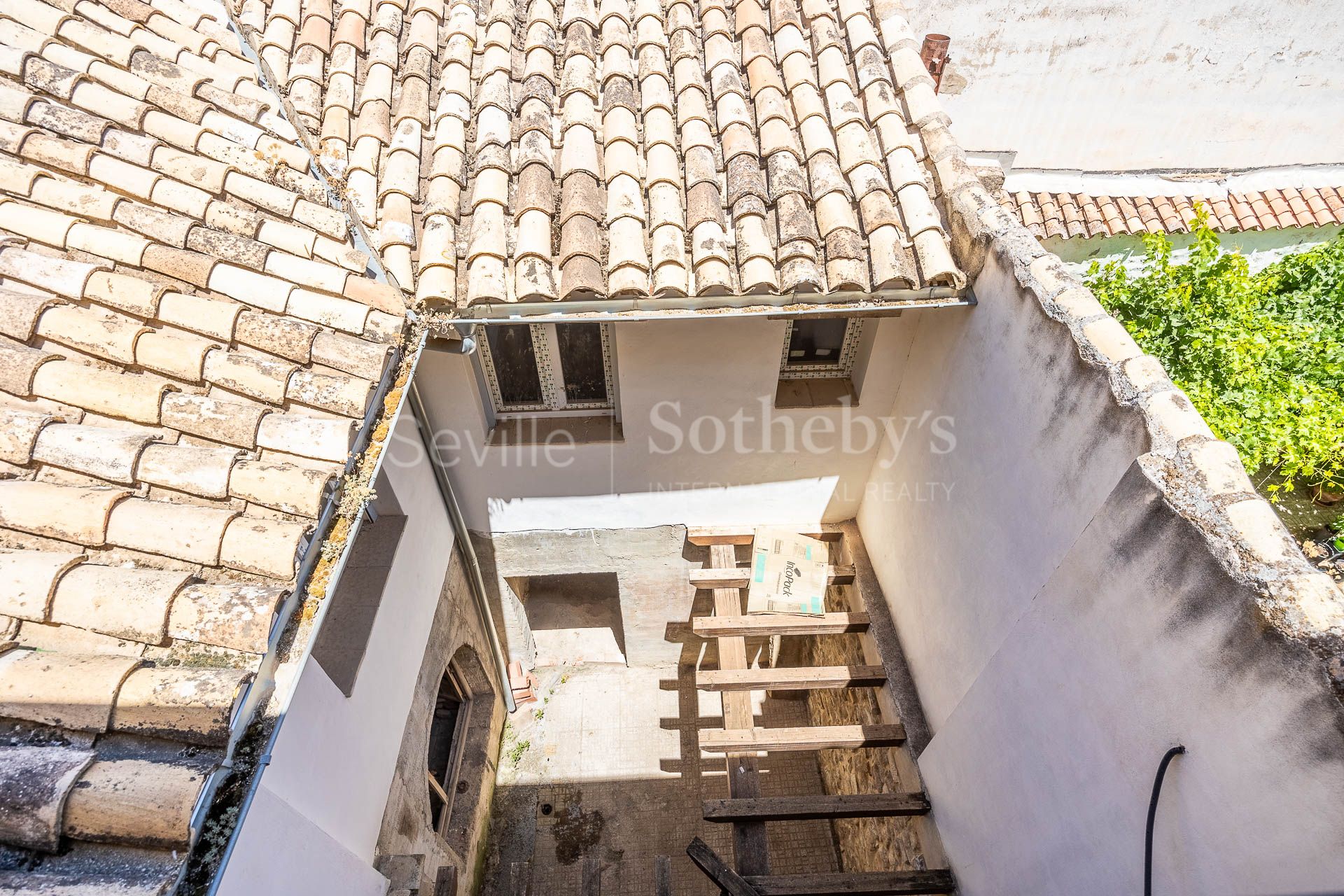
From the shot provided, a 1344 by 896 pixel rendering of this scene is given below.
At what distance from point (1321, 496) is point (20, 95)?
12.7m

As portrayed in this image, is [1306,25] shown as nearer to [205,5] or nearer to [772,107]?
[772,107]

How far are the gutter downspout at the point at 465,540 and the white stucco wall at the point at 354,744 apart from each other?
96mm

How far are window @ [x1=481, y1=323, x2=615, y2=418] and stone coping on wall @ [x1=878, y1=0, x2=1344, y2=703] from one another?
2.81 metres

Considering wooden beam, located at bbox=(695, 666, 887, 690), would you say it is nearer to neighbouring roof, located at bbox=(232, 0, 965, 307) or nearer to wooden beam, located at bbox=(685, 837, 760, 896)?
wooden beam, located at bbox=(685, 837, 760, 896)

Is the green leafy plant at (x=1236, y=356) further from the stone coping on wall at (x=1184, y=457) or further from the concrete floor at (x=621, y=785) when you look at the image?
the concrete floor at (x=621, y=785)

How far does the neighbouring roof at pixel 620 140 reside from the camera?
3883 mm

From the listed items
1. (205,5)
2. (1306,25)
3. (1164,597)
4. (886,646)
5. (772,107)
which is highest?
(1306,25)

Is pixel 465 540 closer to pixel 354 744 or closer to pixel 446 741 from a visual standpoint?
pixel 354 744

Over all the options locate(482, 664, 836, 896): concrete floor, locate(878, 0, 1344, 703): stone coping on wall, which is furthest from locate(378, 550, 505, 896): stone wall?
locate(878, 0, 1344, 703): stone coping on wall

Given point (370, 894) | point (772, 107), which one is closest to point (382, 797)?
point (370, 894)

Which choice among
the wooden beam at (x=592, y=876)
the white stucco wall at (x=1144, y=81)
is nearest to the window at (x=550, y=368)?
the wooden beam at (x=592, y=876)

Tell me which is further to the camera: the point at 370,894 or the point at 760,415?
the point at 760,415

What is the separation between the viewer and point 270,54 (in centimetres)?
459

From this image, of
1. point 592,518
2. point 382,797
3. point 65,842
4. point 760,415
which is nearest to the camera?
point 65,842
